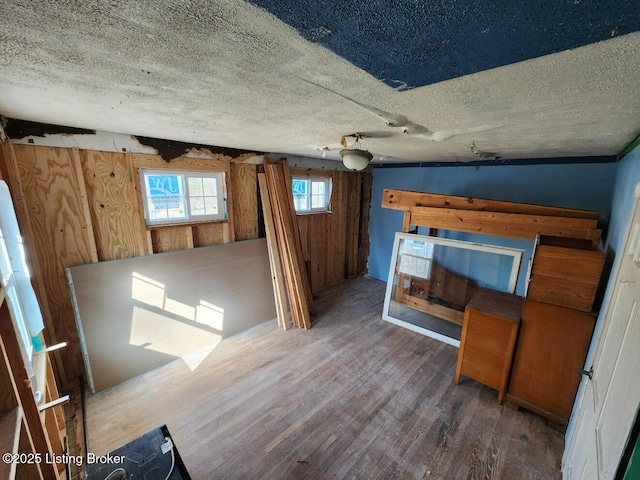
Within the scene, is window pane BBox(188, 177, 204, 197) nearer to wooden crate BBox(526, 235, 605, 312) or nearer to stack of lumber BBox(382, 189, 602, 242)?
stack of lumber BBox(382, 189, 602, 242)

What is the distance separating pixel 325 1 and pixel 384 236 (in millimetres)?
4756

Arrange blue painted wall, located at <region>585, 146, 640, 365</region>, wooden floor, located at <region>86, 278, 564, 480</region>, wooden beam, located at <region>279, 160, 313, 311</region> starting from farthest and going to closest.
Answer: wooden beam, located at <region>279, 160, 313, 311</region>
wooden floor, located at <region>86, 278, 564, 480</region>
blue painted wall, located at <region>585, 146, 640, 365</region>

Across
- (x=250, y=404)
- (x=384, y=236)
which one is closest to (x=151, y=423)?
(x=250, y=404)

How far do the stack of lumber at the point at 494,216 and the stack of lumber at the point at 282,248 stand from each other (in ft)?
4.61

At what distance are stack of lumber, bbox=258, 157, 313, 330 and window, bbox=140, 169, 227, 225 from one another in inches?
22.6

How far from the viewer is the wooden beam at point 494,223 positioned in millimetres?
2337

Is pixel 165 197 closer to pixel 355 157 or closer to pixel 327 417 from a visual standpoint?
pixel 355 157

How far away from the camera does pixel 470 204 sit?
287 cm

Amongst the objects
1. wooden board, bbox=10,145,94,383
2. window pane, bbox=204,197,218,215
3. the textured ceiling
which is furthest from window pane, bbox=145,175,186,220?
the textured ceiling

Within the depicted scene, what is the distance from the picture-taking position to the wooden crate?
5.96 ft

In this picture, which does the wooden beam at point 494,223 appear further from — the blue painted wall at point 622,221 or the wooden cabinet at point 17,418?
the wooden cabinet at point 17,418

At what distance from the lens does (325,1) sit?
0.55m

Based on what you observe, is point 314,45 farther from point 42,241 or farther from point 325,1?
Answer: point 42,241

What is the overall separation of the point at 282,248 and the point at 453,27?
3080mm
